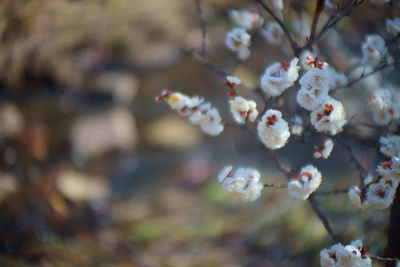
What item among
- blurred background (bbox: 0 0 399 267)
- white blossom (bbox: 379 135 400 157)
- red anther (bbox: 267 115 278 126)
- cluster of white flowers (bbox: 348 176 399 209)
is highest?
red anther (bbox: 267 115 278 126)

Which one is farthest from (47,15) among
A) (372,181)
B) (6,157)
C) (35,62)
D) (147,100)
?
(372,181)

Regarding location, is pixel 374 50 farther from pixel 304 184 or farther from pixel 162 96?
pixel 162 96

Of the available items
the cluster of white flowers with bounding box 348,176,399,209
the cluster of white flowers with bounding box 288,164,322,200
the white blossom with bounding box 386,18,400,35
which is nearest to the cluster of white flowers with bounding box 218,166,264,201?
the cluster of white flowers with bounding box 288,164,322,200

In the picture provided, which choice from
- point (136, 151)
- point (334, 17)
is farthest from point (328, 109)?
point (136, 151)

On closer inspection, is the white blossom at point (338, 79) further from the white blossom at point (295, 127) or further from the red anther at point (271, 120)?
the red anther at point (271, 120)

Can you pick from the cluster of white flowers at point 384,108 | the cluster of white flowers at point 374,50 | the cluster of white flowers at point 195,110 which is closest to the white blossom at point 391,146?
the cluster of white flowers at point 384,108

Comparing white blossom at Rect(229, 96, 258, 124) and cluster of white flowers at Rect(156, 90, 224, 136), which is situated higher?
white blossom at Rect(229, 96, 258, 124)

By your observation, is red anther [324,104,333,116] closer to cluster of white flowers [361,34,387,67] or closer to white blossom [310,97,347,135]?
white blossom [310,97,347,135]
